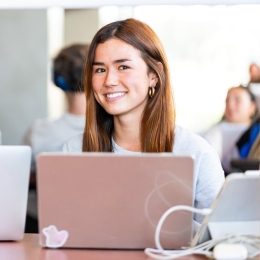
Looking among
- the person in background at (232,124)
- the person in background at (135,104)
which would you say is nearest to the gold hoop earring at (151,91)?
the person in background at (135,104)

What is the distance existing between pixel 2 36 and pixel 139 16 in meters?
0.84

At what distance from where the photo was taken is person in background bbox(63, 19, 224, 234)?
6.36 feet

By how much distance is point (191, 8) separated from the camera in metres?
3.32

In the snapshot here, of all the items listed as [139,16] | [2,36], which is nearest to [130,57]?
[139,16]

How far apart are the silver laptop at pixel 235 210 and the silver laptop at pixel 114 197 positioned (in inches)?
2.0

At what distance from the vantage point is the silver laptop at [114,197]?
4.50 feet

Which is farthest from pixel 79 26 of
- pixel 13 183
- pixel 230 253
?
A: pixel 230 253

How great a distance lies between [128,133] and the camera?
6.75 ft

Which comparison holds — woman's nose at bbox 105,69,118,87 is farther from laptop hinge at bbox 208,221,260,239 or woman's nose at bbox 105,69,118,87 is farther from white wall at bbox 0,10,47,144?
white wall at bbox 0,10,47,144

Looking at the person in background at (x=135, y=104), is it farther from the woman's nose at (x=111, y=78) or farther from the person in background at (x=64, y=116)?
the person in background at (x=64, y=116)

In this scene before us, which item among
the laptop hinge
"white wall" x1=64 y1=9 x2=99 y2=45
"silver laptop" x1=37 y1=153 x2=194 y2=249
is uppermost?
"white wall" x1=64 y1=9 x2=99 y2=45

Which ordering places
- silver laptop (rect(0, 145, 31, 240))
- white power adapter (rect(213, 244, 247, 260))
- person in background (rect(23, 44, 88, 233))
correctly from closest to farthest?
white power adapter (rect(213, 244, 247, 260)), silver laptop (rect(0, 145, 31, 240)), person in background (rect(23, 44, 88, 233))

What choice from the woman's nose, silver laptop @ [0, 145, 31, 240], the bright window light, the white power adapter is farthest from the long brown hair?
the bright window light

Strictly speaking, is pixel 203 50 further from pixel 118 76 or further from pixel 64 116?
pixel 118 76
